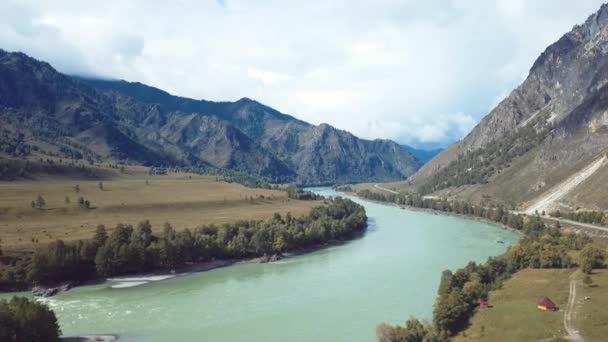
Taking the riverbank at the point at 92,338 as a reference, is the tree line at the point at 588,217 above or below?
above

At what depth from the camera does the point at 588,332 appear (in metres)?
47.6

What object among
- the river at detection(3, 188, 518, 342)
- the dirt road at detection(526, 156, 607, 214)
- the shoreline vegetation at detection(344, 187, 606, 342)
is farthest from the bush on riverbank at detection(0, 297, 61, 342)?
the dirt road at detection(526, 156, 607, 214)

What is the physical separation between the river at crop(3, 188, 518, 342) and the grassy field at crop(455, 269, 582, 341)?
959cm

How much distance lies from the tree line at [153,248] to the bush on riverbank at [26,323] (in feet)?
99.4

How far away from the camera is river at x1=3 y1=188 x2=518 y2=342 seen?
59969 millimetres

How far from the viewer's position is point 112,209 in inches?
5522

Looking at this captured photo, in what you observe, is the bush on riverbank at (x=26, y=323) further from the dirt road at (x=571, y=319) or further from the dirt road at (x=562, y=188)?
the dirt road at (x=562, y=188)

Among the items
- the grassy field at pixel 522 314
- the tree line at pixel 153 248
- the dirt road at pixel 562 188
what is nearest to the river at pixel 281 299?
the tree line at pixel 153 248

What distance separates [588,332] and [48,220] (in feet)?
378

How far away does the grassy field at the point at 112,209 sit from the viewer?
106m

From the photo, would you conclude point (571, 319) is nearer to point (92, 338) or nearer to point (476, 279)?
point (476, 279)

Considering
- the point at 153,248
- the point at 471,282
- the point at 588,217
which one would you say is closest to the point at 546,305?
the point at 471,282

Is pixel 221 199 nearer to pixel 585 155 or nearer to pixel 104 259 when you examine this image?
pixel 104 259

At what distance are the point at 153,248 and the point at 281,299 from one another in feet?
106
